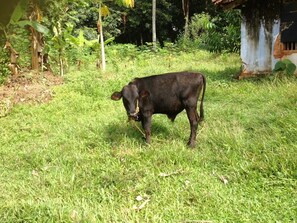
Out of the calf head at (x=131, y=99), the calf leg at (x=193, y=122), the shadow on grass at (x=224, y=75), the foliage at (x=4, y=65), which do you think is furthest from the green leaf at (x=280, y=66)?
the foliage at (x=4, y=65)

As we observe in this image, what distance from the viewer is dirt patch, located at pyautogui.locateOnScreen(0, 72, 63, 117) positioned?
785 centimetres

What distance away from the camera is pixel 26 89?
8727 millimetres

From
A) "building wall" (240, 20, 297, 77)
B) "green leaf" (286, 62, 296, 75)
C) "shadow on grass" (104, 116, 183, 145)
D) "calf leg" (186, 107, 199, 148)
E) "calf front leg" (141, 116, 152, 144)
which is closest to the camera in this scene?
"calf leg" (186, 107, 199, 148)

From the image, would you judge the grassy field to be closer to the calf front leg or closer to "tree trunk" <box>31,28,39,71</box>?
the calf front leg

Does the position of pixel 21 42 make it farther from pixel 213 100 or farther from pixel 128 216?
pixel 128 216

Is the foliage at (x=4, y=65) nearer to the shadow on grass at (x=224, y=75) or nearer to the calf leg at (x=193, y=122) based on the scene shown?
the shadow on grass at (x=224, y=75)

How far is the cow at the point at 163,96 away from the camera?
16.9 feet

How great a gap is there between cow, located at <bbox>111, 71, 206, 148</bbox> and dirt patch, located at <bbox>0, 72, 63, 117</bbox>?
3.34m

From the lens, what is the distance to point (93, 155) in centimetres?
495

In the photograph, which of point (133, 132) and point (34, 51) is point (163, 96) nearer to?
point (133, 132)

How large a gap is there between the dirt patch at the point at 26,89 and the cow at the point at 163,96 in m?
3.34

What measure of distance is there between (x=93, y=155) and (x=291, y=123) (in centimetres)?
278

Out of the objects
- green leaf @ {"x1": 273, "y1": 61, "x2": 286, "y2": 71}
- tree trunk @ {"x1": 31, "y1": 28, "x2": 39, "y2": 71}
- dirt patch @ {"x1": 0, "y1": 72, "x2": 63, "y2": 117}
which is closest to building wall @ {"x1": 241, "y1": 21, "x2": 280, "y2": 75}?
green leaf @ {"x1": 273, "y1": 61, "x2": 286, "y2": 71}

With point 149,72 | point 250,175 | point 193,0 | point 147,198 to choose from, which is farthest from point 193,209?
point 193,0
